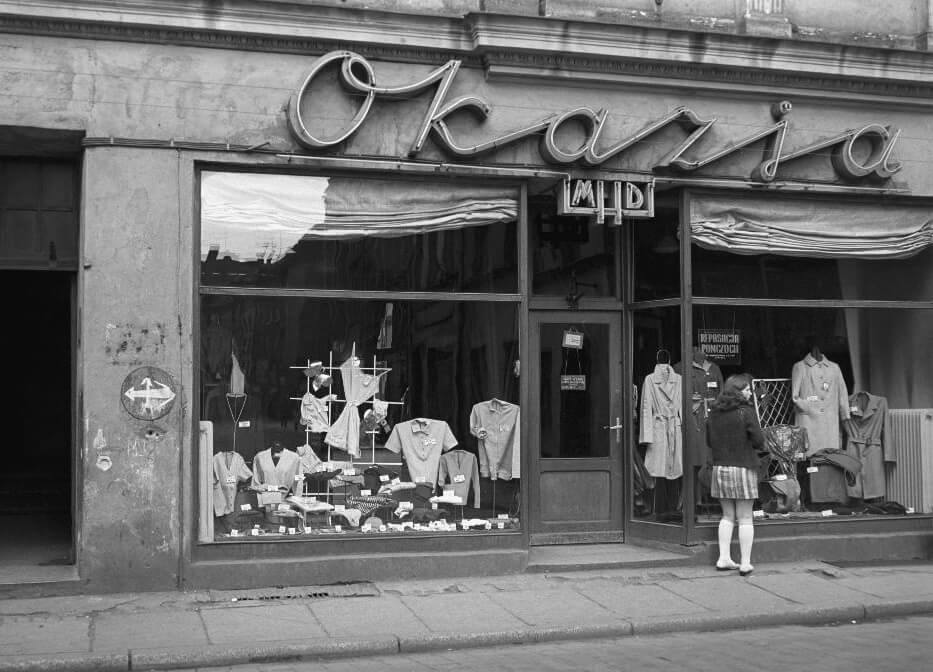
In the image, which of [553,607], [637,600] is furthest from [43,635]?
[637,600]

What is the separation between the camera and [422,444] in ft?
37.4

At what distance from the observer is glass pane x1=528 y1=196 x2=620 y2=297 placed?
12.2 m

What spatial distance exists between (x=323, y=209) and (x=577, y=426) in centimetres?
372

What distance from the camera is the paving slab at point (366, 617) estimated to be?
8.73 metres

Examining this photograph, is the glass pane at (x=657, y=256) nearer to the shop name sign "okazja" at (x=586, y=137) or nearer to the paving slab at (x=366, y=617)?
the shop name sign "okazja" at (x=586, y=137)

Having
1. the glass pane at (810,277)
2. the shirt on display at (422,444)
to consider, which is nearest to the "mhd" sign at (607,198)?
the glass pane at (810,277)

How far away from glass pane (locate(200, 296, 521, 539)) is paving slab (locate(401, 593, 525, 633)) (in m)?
1.30

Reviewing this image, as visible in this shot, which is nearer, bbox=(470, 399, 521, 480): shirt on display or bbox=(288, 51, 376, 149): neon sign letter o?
bbox=(288, 51, 376, 149): neon sign letter o

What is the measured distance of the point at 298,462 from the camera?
35.9ft

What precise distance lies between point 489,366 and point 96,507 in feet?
13.4

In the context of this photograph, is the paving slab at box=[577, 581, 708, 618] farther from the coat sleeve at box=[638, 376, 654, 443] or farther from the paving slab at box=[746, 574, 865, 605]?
the coat sleeve at box=[638, 376, 654, 443]

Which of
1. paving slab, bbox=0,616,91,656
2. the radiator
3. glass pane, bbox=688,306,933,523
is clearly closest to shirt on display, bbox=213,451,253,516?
paving slab, bbox=0,616,91,656

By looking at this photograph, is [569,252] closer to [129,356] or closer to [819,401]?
[819,401]

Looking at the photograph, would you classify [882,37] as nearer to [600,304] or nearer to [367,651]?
[600,304]
